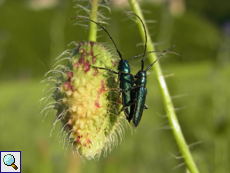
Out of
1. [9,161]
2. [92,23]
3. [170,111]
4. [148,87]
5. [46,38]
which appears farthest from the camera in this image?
[46,38]

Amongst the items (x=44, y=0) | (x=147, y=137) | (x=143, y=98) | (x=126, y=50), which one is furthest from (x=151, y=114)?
(x=44, y=0)

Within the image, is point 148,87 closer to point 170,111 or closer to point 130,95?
point 170,111

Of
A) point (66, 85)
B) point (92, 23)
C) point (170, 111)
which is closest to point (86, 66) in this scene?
point (66, 85)

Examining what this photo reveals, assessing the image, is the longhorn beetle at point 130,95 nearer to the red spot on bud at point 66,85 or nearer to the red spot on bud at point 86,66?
the red spot on bud at point 86,66

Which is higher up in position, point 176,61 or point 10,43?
point 10,43

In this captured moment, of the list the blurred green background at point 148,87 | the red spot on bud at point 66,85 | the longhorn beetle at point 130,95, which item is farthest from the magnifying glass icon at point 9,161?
the longhorn beetle at point 130,95

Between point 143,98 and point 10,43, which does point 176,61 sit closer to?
point 10,43

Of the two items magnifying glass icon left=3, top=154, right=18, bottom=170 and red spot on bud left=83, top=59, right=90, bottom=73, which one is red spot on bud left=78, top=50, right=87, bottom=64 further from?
magnifying glass icon left=3, top=154, right=18, bottom=170
